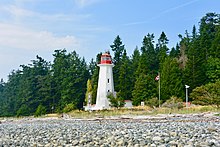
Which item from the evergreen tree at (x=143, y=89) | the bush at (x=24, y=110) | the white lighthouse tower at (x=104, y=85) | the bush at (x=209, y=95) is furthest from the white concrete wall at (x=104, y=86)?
the bush at (x=24, y=110)

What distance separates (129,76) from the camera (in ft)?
143

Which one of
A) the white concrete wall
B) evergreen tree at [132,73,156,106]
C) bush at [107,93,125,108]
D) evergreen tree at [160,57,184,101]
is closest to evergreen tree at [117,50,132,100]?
evergreen tree at [132,73,156,106]

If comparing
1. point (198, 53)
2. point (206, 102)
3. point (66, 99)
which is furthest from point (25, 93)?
point (206, 102)

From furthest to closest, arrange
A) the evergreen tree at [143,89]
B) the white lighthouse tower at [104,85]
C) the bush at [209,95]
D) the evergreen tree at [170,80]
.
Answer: the evergreen tree at [143,89] → the evergreen tree at [170,80] → the white lighthouse tower at [104,85] → the bush at [209,95]

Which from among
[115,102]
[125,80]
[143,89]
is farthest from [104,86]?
[125,80]

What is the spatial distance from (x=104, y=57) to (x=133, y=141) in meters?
29.9

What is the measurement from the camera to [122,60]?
47.2 meters

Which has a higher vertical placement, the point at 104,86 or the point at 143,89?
the point at 104,86

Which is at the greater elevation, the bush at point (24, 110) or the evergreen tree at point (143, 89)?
the evergreen tree at point (143, 89)

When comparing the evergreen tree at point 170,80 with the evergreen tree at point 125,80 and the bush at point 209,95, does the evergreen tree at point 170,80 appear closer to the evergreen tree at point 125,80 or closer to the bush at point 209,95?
the evergreen tree at point 125,80

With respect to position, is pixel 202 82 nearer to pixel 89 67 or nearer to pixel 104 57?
pixel 104 57

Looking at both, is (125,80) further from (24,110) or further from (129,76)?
(24,110)

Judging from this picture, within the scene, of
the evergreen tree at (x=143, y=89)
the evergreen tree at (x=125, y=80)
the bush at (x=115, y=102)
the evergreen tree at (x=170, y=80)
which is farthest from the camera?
the evergreen tree at (x=125, y=80)

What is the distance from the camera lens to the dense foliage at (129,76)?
37.8m
